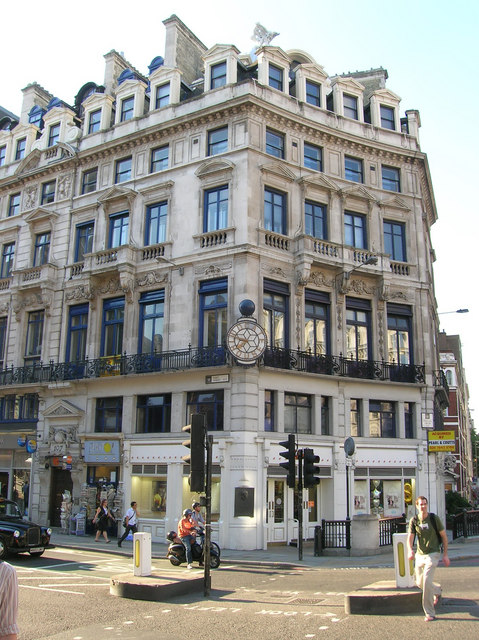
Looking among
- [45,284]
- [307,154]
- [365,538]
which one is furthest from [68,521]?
[307,154]

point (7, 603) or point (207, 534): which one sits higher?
point (7, 603)

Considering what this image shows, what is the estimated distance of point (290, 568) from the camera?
16328mm

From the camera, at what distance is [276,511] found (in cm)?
2206

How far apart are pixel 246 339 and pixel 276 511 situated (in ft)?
21.3

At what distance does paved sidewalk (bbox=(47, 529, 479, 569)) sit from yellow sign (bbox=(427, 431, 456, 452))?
347 cm

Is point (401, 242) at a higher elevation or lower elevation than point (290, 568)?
higher

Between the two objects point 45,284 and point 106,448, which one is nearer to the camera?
point 106,448

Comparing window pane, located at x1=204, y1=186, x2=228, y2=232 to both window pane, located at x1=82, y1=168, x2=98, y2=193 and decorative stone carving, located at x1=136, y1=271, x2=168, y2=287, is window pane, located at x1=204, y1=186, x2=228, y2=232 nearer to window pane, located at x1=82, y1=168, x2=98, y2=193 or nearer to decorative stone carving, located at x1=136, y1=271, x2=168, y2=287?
decorative stone carving, located at x1=136, y1=271, x2=168, y2=287

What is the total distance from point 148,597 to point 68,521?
1481 centimetres

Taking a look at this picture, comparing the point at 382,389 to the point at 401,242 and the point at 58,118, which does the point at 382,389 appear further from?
the point at 58,118

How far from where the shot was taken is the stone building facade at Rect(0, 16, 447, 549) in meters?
23.0

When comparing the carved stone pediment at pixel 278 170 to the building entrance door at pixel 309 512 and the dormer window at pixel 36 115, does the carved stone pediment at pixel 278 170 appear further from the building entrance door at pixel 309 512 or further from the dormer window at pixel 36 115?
the dormer window at pixel 36 115

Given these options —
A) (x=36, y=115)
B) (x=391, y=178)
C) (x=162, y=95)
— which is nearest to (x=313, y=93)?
(x=391, y=178)

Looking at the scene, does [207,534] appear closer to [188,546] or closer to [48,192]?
[188,546]
